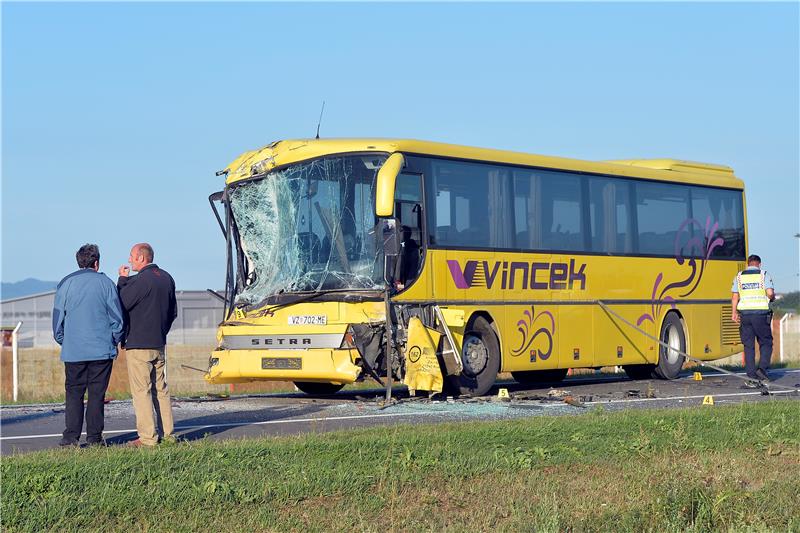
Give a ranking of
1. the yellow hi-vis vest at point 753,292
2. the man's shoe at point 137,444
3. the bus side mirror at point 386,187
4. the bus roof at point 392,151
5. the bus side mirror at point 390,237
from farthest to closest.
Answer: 1. the yellow hi-vis vest at point 753,292
2. the bus roof at point 392,151
3. the bus side mirror at point 390,237
4. the bus side mirror at point 386,187
5. the man's shoe at point 137,444

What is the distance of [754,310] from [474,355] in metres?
5.24

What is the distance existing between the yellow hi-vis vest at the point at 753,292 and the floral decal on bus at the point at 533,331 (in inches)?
128

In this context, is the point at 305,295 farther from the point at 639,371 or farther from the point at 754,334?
the point at 639,371

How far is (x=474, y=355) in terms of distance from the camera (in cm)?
1827

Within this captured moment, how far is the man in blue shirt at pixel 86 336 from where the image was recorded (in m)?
11.4

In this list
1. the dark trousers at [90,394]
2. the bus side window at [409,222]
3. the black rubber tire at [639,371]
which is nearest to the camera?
the dark trousers at [90,394]

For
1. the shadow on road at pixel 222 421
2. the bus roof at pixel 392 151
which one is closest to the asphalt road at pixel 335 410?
the shadow on road at pixel 222 421

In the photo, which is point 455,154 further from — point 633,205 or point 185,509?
point 185,509

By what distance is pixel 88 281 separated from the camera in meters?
11.4

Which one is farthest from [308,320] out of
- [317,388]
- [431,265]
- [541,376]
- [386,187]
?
[541,376]

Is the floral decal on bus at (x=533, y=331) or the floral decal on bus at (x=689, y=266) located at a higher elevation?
the floral decal on bus at (x=689, y=266)

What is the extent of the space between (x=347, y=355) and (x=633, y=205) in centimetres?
764

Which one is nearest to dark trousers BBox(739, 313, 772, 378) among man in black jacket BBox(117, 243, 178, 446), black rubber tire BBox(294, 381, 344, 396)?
black rubber tire BBox(294, 381, 344, 396)

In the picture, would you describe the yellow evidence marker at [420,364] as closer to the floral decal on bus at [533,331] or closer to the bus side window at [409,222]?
the bus side window at [409,222]
